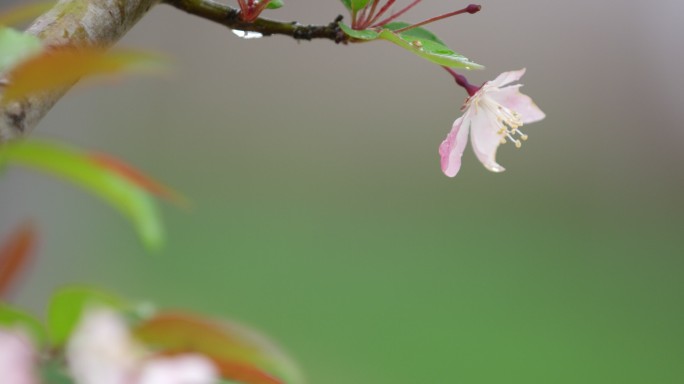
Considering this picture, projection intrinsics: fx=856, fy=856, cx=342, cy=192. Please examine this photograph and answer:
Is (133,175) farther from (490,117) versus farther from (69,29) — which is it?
(490,117)

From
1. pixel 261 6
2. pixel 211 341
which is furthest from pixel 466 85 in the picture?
pixel 211 341

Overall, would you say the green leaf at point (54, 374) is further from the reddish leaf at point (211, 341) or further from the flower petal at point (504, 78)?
the flower petal at point (504, 78)

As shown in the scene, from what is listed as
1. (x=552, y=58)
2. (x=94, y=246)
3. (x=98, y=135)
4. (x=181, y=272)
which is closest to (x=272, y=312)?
(x=181, y=272)

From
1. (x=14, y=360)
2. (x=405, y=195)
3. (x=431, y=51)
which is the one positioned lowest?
(x=14, y=360)

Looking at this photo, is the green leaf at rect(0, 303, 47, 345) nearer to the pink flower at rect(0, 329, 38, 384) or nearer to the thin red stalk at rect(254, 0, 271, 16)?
the pink flower at rect(0, 329, 38, 384)

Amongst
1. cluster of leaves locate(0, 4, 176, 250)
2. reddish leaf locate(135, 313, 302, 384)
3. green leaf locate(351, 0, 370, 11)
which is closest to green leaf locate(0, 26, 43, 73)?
cluster of leaves locate(0, 4, 176, 250)

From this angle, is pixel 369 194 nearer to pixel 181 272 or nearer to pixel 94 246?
pixel 181 272
